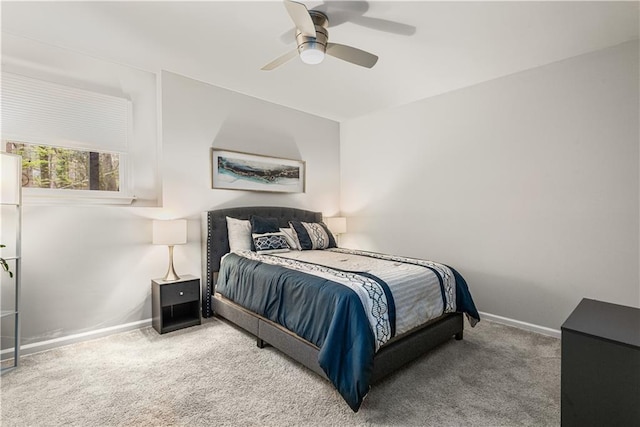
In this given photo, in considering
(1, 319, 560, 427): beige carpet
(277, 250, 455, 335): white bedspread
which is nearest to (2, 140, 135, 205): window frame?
(1, 319, 560, 427): beige carpet

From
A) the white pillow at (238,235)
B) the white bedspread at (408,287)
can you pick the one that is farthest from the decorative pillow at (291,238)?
the white bedspread at (408,287)

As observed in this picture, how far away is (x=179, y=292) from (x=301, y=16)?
2702mm

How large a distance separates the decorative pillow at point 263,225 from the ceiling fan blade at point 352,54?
6.78ft

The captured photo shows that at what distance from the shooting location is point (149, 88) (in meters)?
3.36

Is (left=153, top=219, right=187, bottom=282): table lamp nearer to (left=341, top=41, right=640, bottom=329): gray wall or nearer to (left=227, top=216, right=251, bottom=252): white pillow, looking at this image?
(left=227, top=216, right=251, bottom=252): white pillow

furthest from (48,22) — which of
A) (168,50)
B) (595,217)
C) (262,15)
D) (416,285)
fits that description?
(595,217)

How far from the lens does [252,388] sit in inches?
82.3

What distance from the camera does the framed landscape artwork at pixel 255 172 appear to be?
3.80 m

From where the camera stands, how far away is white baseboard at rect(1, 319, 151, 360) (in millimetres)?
2580

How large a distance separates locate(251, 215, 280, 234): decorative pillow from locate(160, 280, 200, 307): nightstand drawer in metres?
0.87

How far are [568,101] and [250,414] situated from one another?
3732mm

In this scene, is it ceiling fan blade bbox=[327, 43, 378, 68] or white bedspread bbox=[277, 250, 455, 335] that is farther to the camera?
ceiling fan blade bbox=[327, 43, 378, 68]

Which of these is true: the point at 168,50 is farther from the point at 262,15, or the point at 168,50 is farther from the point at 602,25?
the point at 602,25

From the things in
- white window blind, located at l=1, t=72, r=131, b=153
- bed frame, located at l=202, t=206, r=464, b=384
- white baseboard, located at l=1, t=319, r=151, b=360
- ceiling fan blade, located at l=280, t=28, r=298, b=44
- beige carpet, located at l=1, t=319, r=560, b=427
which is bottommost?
beige carpet, located at l=1, t=319, r=560, b=427
